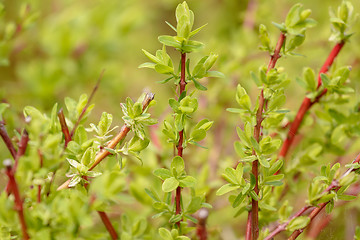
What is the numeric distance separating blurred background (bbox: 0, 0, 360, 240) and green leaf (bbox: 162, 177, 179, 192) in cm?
29

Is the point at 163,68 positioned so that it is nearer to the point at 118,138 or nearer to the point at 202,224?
the point at 118,138

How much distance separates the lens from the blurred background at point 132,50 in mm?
872

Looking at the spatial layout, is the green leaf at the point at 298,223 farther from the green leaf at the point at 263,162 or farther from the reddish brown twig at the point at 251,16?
the reddish brown twig at the point at 251,16

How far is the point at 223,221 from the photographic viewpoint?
0.79 m

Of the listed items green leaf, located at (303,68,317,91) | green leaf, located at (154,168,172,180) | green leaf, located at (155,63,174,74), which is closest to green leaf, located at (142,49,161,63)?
green leaf, located at (155,63,174,74)

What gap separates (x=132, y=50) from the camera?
1.33 m

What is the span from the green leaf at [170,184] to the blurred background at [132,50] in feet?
0.95

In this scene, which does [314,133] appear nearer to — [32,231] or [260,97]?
[260,97]

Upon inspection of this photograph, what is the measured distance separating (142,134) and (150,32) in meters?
1.12

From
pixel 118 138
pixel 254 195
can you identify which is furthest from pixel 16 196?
pixel 254 195

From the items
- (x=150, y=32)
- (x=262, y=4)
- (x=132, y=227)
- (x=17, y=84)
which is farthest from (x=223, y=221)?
(x=150, y=32)

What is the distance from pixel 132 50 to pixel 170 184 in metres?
0.98

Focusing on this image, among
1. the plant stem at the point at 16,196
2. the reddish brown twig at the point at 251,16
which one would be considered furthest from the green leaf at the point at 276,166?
the reddish brown twig at the point at 251,16

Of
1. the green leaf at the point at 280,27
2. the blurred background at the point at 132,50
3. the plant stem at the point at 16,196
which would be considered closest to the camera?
the plant stem at the point at 16,196
